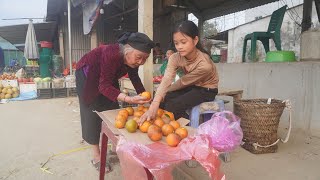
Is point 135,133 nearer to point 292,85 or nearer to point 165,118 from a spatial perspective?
point 165,118

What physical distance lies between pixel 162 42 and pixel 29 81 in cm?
539

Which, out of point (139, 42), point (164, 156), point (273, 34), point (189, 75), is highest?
point (273, 34)

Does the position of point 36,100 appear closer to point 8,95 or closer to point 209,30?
point 8,95

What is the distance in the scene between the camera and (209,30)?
25125 mm

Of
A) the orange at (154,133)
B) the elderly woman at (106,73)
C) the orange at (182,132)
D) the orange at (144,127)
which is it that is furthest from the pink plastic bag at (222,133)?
the elderly woman at (106,73)

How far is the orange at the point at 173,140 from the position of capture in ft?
5.36

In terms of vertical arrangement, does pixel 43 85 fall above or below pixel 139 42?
below

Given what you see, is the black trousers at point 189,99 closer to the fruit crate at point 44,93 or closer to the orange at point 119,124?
the orange at point 119,124

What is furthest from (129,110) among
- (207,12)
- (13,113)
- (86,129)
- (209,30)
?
(209,30)

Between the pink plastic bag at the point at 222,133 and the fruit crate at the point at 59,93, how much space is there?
7.42 m

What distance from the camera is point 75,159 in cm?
336

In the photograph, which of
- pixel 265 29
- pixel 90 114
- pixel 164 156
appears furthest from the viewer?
pixel 265 29

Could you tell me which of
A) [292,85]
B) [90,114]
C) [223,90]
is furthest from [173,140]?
[292,85]

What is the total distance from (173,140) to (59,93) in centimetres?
750
